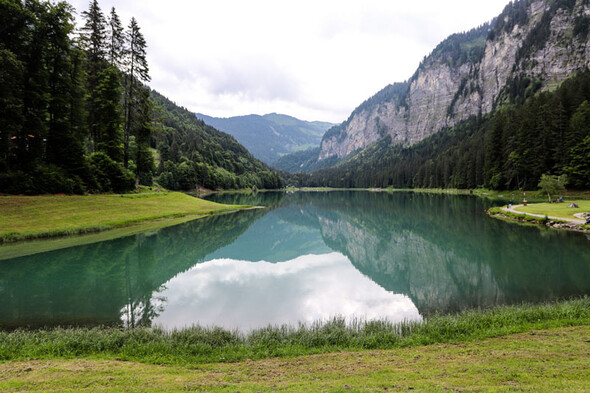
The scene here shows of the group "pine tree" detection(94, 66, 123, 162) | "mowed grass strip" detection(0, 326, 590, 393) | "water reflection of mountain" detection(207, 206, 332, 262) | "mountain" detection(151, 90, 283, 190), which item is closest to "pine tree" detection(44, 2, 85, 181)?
"pine tree" detection(94, 66, 123, 162)

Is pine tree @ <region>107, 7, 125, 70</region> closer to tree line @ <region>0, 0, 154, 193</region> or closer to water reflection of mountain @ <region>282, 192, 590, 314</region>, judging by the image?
tree line @ <region>0, 0, 154, 193</region>

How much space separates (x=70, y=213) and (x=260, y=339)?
3043 cm

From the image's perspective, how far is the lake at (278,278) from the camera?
12.3 m

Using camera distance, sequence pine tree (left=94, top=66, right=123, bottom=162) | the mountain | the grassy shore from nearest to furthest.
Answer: the grassy shore → pine tree (left=94, top=66, right=123, bottom=162) → the mountain

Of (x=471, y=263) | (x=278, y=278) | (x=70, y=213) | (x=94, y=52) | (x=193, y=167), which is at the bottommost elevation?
(x=278, y=278)

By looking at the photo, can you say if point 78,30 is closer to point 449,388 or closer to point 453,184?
point 449,388

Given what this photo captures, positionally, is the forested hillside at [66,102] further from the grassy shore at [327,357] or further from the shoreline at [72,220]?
the grassy shore at [327,357]

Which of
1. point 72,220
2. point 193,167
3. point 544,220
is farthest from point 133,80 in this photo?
point 193,167

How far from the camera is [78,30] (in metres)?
40.3

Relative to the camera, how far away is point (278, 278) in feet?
60.4

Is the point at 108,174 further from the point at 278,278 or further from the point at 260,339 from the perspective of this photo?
the point at 260,339

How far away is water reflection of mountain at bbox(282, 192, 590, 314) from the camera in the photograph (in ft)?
46.0

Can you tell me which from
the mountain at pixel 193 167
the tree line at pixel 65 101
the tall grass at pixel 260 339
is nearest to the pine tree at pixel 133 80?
the tree line at pixel 65 101

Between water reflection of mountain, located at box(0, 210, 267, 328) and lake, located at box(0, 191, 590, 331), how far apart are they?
53 mm
